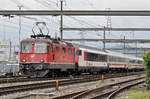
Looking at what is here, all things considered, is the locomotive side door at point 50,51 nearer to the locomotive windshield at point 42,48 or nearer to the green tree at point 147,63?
the locomotive windshield at point 42,48

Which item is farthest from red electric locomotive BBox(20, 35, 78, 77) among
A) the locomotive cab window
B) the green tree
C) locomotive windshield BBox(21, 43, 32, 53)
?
the green tree

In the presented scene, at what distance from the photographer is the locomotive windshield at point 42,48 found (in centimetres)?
2531

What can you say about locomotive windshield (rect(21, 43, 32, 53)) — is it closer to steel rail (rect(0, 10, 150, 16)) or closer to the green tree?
steel rail (rect(0, 10, 150, 16))

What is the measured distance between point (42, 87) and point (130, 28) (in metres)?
40.0

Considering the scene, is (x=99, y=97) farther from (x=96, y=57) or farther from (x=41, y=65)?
(x=96, y=57)

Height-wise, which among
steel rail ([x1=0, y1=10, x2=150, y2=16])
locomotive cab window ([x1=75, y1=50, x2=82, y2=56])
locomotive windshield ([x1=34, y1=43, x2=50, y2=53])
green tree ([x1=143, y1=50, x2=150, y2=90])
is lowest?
green tree ([x1=143, y1=50, x2=150, y2=90])

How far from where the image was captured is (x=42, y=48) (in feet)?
83.5

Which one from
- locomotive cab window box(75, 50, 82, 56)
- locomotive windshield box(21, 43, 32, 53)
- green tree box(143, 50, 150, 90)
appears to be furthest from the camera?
locomotive cab window box(75, 50, 82, 56)

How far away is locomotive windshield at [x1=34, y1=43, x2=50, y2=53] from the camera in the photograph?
25312 mm

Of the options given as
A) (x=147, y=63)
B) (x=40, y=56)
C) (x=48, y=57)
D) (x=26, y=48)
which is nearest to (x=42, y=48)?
(x=40, y=56)

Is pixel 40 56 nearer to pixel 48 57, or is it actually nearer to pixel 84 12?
pixel 48 57

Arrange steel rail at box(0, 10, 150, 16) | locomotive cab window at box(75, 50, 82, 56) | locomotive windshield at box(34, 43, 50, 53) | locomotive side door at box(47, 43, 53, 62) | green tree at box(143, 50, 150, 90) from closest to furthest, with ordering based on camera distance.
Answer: green tree at box(143, 50, 150, 90)
locomotive windshield at box(34, 43, 50, 53)
locomotive side door at box(47, 43, 53, 62)
steel rail at box(0, 10, 150, 16)
locomotive cab window at box(75, 50, 82, 56)

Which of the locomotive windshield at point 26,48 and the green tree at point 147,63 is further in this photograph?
the locomotive windshield at point 26,48

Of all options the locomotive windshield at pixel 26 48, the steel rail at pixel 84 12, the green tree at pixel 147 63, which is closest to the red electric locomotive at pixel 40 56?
the locomotive windshield at pixel 26 48
